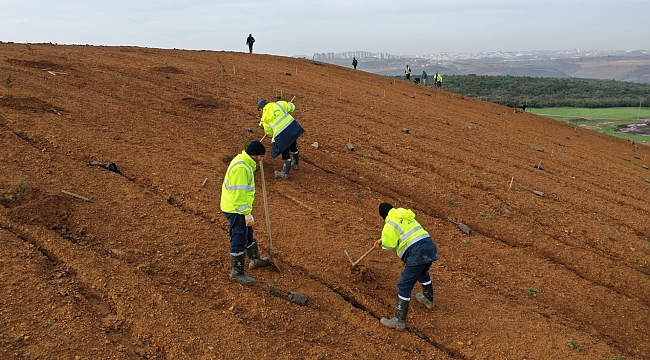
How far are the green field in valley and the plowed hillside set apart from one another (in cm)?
2852

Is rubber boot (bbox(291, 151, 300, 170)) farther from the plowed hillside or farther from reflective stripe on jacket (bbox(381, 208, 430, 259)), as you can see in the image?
reflective stripe on jacket (bbox(381, 208, 430, 259))

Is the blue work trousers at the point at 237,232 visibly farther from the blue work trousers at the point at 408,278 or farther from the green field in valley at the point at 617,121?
the green field in valley at the point at 617,121

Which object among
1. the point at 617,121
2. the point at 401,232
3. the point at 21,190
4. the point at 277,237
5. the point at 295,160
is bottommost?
the point at 617,121

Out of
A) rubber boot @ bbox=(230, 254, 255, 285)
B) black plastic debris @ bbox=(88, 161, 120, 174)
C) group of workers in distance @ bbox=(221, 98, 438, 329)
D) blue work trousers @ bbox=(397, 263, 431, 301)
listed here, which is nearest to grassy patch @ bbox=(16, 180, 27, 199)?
black plastic debris @ bbox=(88, 161, 120, 174)

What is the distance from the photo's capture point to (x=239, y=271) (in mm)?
5336

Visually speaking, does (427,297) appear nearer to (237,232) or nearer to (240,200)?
(237,232)

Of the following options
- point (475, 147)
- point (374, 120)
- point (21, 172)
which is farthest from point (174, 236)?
point (475, 147)

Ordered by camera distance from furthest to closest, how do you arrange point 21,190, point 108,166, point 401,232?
point 108,166 → point 21,190 → point 401,232

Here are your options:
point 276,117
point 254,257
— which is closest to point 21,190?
point 254,257

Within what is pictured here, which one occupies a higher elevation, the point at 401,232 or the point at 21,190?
the point at 21,190

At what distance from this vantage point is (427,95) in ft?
76.7

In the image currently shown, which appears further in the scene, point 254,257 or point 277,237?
point 277,237

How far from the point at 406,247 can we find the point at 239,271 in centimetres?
217

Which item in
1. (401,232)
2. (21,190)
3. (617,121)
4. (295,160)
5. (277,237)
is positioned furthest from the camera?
(617,121)
